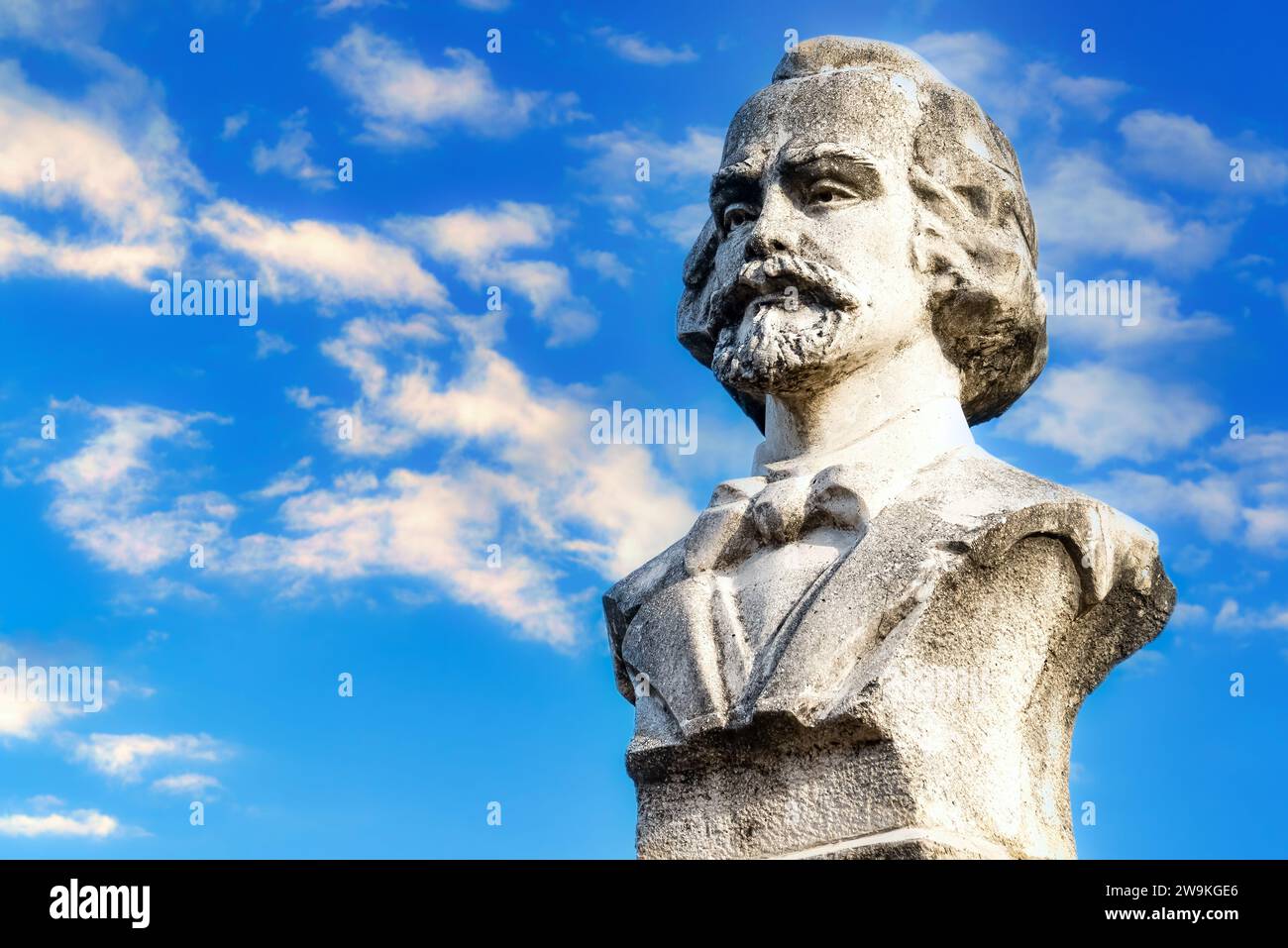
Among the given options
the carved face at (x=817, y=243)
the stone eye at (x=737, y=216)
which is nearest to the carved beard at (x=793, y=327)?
the carved face at (x=817, y=243)

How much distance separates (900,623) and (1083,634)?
1.02m

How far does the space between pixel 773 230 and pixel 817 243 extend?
0.66 ft

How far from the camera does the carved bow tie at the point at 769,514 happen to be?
793 centimetres

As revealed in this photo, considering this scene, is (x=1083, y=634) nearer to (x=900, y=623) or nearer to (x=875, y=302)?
(x=900, y=623)

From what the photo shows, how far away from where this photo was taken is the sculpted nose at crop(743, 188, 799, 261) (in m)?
8.35

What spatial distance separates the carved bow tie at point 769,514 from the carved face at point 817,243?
1.55ft

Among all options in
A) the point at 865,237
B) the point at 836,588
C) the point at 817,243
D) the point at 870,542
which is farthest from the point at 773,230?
the point at 836,588

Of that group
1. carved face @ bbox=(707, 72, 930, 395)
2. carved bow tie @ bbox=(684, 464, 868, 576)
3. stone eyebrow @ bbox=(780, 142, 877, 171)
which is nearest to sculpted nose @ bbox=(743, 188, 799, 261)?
carved face @ bbox=(707, 72, 930, 395)

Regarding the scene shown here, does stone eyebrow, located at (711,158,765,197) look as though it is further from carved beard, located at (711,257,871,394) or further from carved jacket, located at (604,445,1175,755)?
→ carved jacket, located at (604,445,1175,755)

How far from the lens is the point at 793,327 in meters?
8.27

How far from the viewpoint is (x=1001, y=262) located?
8.57 m

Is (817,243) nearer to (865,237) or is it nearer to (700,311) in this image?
(865,237)
